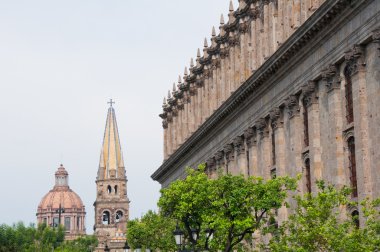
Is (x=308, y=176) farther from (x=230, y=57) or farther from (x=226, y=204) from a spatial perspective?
(x=230, y=57)

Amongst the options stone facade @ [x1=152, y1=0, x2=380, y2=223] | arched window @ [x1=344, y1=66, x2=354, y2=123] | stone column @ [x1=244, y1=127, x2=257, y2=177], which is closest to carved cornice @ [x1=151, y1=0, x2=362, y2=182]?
stone facade @ [x1=152, y1=0, x2=380, y2=223]

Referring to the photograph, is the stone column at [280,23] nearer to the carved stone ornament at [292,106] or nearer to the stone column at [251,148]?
the carved stone ornament at [292,106]

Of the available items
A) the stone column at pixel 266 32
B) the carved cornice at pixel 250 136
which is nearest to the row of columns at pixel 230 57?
the stone column at pixel 266 32

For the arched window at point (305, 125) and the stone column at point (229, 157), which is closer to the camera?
the arched window at point (305, 125)

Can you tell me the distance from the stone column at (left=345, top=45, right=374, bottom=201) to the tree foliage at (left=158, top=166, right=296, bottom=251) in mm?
3677

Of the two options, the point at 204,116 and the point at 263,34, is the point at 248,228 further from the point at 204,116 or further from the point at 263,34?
the point at 204,116

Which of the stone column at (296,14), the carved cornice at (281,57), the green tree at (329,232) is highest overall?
the stone column at (296,14)

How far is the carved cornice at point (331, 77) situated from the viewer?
48000 mm

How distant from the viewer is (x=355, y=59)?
4500 cm

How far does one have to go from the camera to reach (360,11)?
44281 millimetres

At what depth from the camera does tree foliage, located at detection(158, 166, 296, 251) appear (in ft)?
155

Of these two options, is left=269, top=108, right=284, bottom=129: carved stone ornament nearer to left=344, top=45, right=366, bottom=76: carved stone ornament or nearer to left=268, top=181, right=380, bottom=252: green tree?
left=344, top=45, right=366, bottom=76: carved stone ornament

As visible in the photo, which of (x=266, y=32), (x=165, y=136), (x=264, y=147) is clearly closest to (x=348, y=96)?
(x=266, y=32)

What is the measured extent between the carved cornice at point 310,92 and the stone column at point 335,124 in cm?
211
